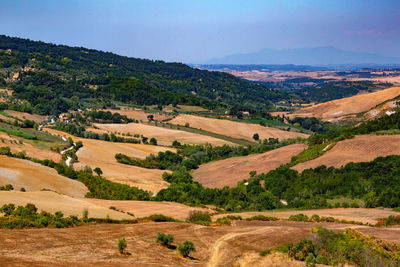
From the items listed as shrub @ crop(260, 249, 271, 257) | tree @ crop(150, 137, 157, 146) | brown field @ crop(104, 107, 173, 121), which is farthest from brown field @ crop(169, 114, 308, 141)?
shrub @ crop(260, 249, 271, 257)

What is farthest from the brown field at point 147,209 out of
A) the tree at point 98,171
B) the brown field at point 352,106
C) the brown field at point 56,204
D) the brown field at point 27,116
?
the brown field at point 352,106

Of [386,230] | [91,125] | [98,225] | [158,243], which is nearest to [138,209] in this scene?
[98,225]

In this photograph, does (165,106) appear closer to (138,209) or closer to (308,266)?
(138,209)

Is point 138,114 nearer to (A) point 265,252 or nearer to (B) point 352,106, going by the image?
(B) point 352,106

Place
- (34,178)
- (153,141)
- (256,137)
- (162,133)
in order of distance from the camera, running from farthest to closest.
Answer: (256,137), (162,133), (153,141), (34,178)

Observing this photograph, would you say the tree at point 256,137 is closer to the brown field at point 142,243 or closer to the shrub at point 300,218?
the shrub at point 300,218

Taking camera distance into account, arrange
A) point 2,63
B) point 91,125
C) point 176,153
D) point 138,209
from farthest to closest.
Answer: point 2,63
point 91,125
point 176,153
point 138,209

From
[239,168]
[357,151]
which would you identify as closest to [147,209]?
[239,168]
